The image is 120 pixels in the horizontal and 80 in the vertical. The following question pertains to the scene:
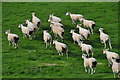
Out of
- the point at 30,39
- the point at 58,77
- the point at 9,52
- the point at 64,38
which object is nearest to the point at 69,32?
the point at 64,38

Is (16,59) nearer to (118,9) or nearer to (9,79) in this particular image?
(9,79)

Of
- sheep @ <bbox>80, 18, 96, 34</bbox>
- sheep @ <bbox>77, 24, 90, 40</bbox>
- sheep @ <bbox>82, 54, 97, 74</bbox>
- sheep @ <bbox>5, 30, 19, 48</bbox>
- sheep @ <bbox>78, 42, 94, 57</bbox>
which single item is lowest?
sheep @ <bbox>82, 54, 97, 74</bbox>

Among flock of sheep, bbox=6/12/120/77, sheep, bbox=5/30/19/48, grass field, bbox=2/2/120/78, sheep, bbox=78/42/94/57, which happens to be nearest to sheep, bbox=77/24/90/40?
flock of sheep, bbox=6/12/120/77

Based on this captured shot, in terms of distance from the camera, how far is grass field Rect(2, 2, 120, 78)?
79.2 feet

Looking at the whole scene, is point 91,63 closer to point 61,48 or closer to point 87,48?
point 87,48

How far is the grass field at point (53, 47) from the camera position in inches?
950

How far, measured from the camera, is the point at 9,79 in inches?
908

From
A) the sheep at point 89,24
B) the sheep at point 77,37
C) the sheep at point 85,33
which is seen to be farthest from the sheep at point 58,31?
the sheep at point 89,24

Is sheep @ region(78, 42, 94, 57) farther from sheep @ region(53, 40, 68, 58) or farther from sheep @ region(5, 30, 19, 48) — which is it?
sheep @ region(5, 30, 19, 48)

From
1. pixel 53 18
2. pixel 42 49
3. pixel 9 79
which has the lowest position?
pixel 9 79

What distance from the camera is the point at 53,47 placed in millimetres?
28312

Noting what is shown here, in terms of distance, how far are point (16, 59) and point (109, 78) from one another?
22.8 feet

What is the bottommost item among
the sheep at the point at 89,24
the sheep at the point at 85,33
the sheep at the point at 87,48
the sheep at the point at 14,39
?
the sheep at the point at 87,48

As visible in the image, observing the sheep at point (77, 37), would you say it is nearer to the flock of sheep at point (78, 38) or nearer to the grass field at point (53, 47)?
the flock of sheep at point (78, 38)
